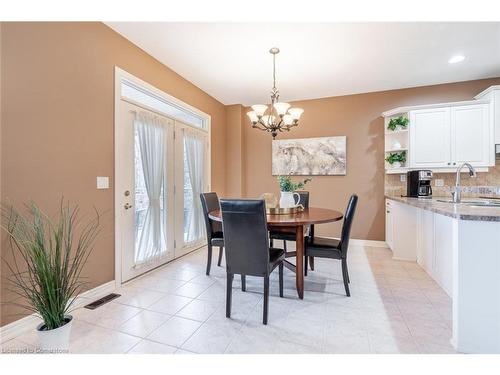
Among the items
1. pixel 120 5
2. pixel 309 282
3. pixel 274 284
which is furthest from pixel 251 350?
pixel 120 5

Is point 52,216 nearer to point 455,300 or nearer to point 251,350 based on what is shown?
point 251,350

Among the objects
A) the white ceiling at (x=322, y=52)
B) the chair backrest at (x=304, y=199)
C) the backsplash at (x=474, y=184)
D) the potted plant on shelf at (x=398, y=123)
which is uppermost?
A: the white ceiling at (x=322, y=52)

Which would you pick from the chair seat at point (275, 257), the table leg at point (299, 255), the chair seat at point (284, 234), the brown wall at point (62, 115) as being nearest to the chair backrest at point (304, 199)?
the chair seat at point (284, 234)

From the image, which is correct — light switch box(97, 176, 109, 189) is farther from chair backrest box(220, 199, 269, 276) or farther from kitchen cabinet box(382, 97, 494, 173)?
kitchen cabinet box(382, 97, 494, 173)

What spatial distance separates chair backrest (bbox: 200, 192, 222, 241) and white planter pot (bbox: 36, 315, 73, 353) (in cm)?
155

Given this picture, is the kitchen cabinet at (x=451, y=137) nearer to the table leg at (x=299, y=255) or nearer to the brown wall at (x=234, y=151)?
the table leg at (x=299, y=255)

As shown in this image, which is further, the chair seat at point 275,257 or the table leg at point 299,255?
the table leg at point 299,255

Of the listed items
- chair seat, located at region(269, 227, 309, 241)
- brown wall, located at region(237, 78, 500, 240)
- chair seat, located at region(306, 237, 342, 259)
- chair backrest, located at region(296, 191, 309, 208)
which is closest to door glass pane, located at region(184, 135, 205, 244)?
chair seat, located at region(269, 227, 309, 241)

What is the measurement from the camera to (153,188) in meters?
2.95

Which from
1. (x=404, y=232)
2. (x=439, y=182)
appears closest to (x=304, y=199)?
(x=404, y=232)

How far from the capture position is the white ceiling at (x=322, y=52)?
242 cm

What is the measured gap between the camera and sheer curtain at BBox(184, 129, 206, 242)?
3.70m

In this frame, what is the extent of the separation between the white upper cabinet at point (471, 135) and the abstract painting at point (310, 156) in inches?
58.8

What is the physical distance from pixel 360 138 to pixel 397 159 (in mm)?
694
